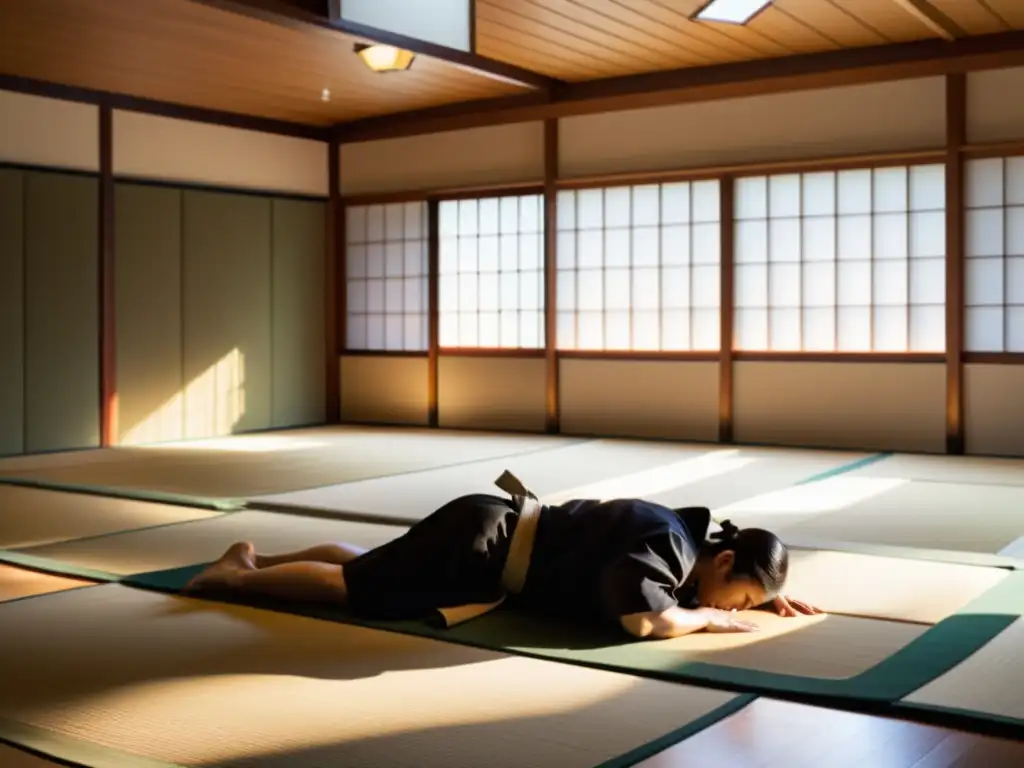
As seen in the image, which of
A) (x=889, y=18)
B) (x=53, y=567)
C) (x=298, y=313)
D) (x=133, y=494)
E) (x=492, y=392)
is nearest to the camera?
(x=53, y=567)

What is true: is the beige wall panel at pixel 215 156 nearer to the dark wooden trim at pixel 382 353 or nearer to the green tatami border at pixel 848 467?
the dark wooden trim at pixel 382 353

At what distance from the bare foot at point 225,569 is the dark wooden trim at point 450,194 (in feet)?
18.0

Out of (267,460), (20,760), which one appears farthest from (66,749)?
(267,460)

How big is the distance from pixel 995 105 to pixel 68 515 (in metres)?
5.33

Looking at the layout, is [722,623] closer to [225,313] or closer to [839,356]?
[839,356]

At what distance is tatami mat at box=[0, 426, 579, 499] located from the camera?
6062 mm

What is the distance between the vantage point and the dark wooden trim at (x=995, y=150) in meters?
6.89

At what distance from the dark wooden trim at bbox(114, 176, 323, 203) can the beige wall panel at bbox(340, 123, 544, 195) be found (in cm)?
32

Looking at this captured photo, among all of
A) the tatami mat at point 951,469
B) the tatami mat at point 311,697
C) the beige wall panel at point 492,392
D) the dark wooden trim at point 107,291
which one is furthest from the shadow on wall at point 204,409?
the tatami mat at point 311,697

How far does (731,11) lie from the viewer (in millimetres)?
6379

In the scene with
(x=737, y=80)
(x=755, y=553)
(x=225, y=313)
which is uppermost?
(x=737, y=80)

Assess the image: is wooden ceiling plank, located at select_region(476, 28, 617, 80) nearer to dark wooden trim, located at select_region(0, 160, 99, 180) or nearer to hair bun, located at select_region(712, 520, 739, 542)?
dark wooden trim, located at select_region(0, 160, 99, 180)

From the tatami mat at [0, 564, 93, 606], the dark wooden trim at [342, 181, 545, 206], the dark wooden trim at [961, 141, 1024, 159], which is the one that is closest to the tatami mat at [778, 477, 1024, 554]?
the dark wooden trim at [961, 141, 1024, 159]

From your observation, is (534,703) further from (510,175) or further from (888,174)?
(510,175)
